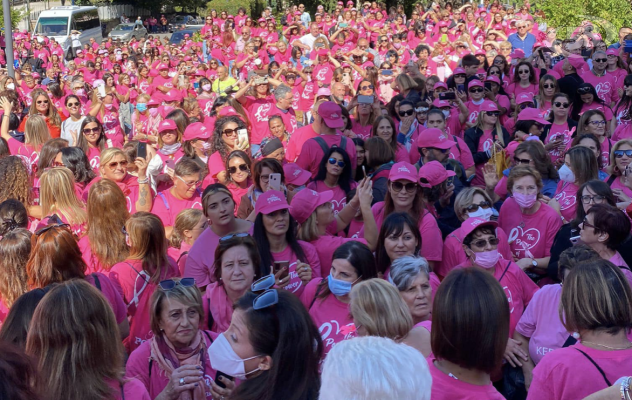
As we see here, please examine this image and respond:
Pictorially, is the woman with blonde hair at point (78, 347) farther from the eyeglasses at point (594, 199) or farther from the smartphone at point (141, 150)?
the smartphone at point (141, 150)

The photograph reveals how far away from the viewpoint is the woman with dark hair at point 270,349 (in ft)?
9.38

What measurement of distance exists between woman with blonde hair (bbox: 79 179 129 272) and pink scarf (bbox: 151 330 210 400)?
1.46m

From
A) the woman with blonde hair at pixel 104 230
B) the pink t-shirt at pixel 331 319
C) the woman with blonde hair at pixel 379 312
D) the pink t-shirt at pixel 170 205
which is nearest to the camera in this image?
the woman with blonde hair at pixel 379 312

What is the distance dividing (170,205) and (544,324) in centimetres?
365

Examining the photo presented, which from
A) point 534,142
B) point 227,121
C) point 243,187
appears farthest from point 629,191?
point 227,121

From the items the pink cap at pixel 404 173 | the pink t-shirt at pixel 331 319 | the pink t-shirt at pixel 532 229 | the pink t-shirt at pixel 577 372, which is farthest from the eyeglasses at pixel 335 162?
the pink t-shirt at pixel 577 372

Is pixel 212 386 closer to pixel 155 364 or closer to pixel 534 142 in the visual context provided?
pixel 155 364

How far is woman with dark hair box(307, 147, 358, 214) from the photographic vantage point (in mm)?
6570

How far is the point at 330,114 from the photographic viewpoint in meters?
7.72

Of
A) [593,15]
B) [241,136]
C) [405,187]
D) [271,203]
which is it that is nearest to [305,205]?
[271,203]

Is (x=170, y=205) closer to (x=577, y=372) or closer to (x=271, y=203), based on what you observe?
(x=271, y=203)

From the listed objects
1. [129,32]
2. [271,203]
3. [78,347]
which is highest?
[78,347]

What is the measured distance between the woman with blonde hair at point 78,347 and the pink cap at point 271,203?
6.98 feet

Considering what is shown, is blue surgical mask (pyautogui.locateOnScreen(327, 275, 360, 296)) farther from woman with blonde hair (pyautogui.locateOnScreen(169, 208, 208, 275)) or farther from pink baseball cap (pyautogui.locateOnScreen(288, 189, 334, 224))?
woman with blonde hair (pyautogui.locateOnScreen(169, 208, 208, 275))
